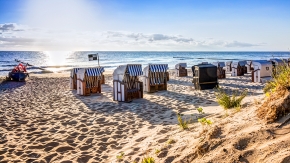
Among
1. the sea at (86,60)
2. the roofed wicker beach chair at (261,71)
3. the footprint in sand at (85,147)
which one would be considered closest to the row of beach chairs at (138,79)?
the roofed wicker beach chair at (261,71)

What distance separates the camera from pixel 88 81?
11.6 meters

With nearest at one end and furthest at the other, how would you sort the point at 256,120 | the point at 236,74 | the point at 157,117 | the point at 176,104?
the point at 256,120 < the point at 157,117 < the point at 176,104 < the point at 236,74

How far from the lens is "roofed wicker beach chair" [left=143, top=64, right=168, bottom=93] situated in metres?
11.7

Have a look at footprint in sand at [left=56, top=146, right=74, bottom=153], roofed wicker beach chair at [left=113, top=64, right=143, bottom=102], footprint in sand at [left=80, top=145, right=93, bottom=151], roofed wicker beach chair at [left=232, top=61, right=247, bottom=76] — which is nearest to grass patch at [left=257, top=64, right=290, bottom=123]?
footprint in sand at [left=80, top=145, right=93, bottom=151]

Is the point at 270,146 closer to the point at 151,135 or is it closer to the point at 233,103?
the point at 151,135

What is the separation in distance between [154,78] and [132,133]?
256 inches

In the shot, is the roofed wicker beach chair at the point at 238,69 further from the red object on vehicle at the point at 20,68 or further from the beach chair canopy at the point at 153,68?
the red object on vehicle at the point at 20,68

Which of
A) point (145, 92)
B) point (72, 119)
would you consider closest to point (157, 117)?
point (72, 119)

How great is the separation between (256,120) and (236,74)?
50.8 feet

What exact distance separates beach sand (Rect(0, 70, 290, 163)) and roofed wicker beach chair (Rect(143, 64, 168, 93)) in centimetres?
190

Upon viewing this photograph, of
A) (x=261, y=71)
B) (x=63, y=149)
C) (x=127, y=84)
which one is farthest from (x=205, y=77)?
(x=63, y=149)

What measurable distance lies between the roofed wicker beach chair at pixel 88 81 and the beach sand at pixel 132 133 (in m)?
1.50

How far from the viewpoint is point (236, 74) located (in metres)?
18.4

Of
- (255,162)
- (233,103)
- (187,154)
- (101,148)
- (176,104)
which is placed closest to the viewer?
(255,162)
